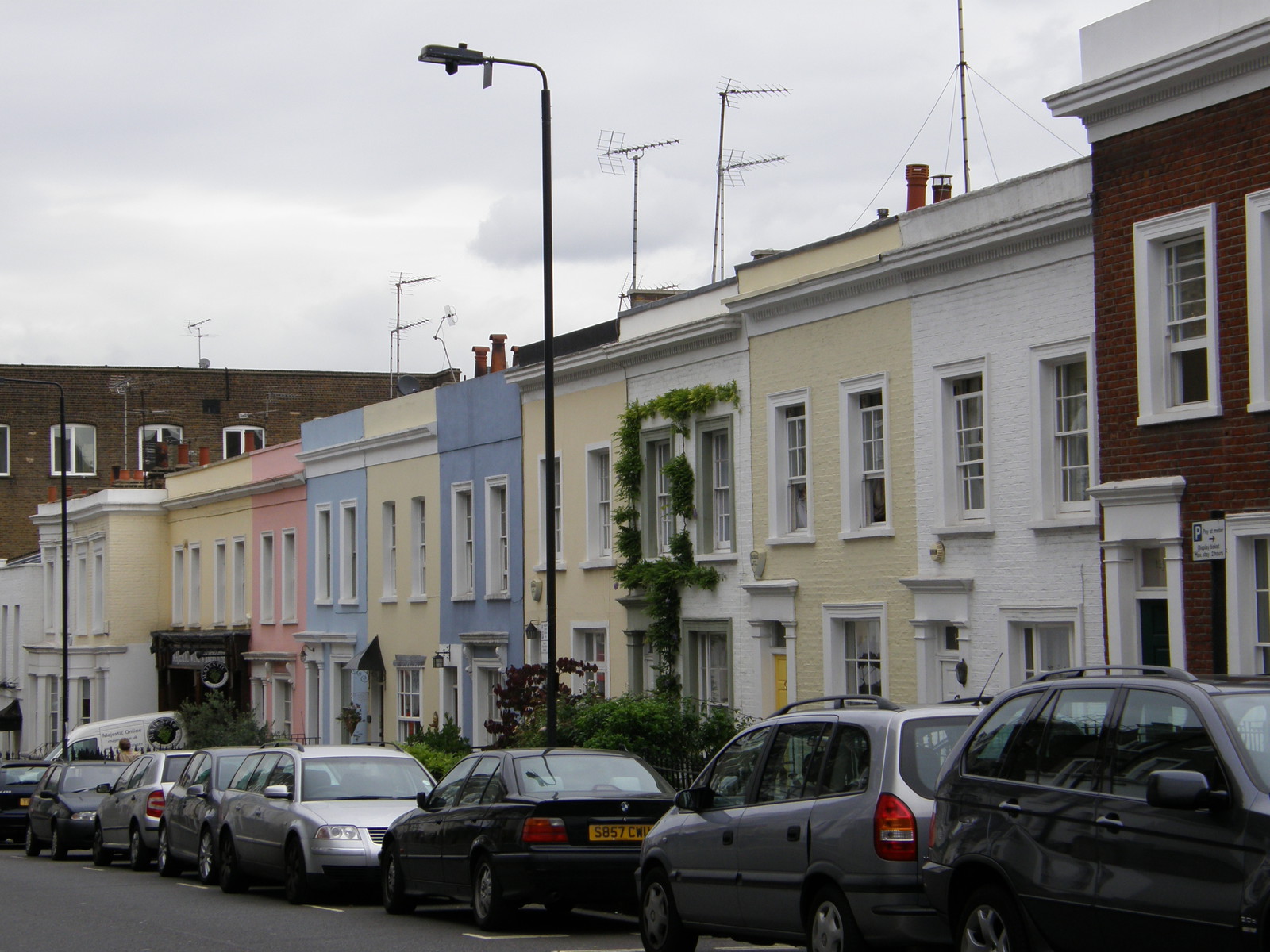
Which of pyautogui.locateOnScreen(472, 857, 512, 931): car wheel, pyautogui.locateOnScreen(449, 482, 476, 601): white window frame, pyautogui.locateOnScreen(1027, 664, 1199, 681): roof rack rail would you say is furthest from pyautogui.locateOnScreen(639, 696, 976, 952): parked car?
pyautogui.locateOnScreen(449, 482, 476, 601): white window frame

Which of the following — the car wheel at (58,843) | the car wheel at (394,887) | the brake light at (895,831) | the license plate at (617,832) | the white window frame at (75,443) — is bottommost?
the car wheel at (58,843)

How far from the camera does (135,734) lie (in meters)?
41.4

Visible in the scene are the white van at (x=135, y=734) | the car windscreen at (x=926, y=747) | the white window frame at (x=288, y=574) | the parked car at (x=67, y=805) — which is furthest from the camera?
the white window frame at (x=288, y=574)

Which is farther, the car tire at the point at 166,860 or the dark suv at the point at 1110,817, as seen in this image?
the car tire at the point at 166,860

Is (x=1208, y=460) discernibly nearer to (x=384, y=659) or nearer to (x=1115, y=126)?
(x=1115, y=126)

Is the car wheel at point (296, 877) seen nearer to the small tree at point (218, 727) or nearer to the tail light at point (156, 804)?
the tail light at point (156, 804)

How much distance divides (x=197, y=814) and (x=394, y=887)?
5.22 m

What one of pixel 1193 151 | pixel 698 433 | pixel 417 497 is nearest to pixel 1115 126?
pixel 1193 151

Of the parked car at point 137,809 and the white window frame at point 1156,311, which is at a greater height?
the white window frame at point 1156,311

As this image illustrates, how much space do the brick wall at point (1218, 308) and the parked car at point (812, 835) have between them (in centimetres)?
609

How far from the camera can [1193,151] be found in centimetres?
1678

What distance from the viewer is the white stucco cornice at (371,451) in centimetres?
3425

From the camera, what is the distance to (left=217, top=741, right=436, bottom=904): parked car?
690 inches

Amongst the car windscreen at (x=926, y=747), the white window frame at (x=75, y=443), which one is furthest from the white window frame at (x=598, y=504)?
the white window frame at (x=75, y=443)
